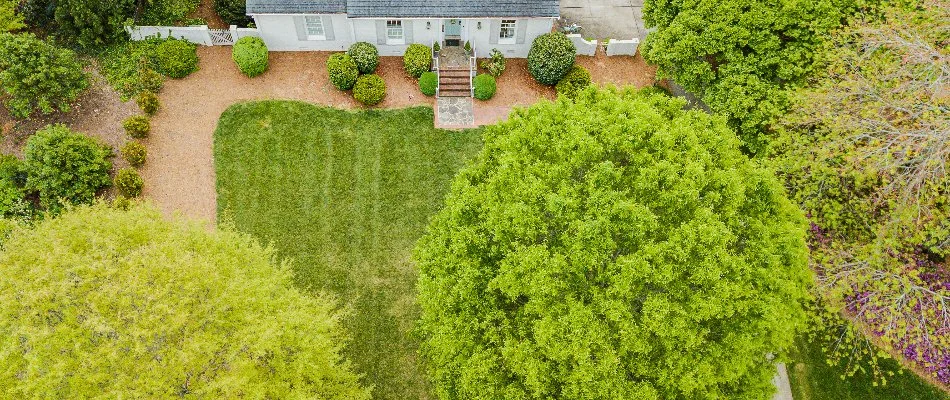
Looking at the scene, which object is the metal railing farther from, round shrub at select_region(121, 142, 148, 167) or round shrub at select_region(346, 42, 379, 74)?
round shrub at select_region(121, 142, 148, 167)

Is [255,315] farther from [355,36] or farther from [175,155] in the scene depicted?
[355,36]

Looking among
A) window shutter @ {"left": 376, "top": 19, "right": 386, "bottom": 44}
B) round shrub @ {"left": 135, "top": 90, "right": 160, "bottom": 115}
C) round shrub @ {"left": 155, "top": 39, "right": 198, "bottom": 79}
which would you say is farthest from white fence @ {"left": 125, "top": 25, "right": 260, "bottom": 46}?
window shutter @ {"left": 376, "top": 19, "right": 386, "bottom": 44}

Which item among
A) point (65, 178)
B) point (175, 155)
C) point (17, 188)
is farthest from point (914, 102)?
point (17, 188)

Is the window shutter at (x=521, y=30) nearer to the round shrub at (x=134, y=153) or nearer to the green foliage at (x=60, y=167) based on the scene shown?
the round shrub at (x=134, y=153)

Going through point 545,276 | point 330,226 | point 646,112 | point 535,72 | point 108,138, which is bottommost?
point 330,226

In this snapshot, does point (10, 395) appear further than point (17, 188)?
No

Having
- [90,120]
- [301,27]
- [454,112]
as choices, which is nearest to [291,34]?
[301,27]

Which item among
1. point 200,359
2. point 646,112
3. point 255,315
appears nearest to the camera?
point 200,359
